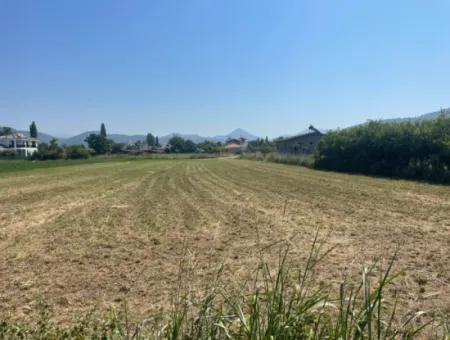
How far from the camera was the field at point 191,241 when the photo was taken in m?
4.86

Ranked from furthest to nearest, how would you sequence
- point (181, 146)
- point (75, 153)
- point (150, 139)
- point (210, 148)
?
point (150, 139) < point (181, 146) < point (210, 148) < point (75, 153)

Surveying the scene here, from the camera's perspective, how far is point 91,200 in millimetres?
14000

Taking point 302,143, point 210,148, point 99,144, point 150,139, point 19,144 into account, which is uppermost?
point 150,139

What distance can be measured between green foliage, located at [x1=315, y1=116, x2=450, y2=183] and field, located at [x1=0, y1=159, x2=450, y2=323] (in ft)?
21.1

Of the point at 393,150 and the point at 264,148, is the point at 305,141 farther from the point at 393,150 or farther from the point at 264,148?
the point at 393,150

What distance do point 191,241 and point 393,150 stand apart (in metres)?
20.3

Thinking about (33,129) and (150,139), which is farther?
(150,139)

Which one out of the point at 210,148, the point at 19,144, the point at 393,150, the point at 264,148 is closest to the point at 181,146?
the point at 210,148

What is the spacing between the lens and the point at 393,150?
2392 centimetres

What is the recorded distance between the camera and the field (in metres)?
4.86

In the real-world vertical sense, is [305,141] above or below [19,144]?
below

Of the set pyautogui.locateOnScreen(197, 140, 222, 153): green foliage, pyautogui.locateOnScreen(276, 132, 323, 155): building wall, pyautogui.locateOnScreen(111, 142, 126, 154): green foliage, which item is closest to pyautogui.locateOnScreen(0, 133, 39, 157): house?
pyautogui.locateOnScreen(111, 142, 126, 154): green foliage

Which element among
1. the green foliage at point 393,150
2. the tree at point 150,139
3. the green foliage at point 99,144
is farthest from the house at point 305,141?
the tree at point 150,139

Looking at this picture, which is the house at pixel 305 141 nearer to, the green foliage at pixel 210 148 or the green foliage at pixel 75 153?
the green foliage at pixel 75 153
